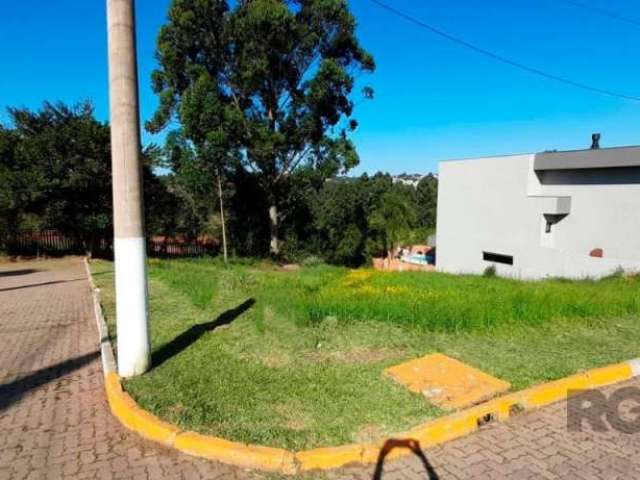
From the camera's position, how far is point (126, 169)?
4184mm

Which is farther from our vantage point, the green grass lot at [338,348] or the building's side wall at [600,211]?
the building's side wall at [600,211]

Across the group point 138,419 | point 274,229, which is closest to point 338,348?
point 138,419

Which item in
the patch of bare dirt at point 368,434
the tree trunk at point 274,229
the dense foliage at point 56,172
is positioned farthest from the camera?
Result: the tree trunk at point 274,229

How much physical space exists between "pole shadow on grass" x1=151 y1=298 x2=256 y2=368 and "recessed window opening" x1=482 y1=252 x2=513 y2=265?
19.3 metres

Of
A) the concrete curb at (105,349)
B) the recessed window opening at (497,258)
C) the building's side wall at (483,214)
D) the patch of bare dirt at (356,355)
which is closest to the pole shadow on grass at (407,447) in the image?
the patch of bare dirt at (356,355)

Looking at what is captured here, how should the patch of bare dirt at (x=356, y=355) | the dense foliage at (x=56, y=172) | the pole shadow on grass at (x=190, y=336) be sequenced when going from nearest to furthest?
the patch of bare dirt at (x=356, y=355) < the pole shadow on grass at (x=190, y=336) < the dense foliage at (x=56, y=172)

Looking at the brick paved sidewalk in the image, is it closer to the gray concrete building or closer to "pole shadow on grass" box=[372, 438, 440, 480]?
"pole shadow on grass" box=[372, 438, 440, 480]

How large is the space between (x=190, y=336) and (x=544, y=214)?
20780 millimetres

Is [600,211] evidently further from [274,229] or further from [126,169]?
[126,169]

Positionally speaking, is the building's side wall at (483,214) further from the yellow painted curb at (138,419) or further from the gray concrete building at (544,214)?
the yellow painted curb at (138,419)

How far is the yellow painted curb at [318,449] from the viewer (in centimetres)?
295

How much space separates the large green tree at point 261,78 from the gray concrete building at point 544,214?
955 centimetres

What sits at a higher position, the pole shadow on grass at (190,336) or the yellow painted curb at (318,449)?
the pole shadow on grass at (190,336)

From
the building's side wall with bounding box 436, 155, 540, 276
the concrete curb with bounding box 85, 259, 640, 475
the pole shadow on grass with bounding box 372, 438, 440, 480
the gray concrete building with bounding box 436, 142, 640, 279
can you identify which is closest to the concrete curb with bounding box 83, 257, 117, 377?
the concrete curb with bounding box 85, 259, 640, 475
